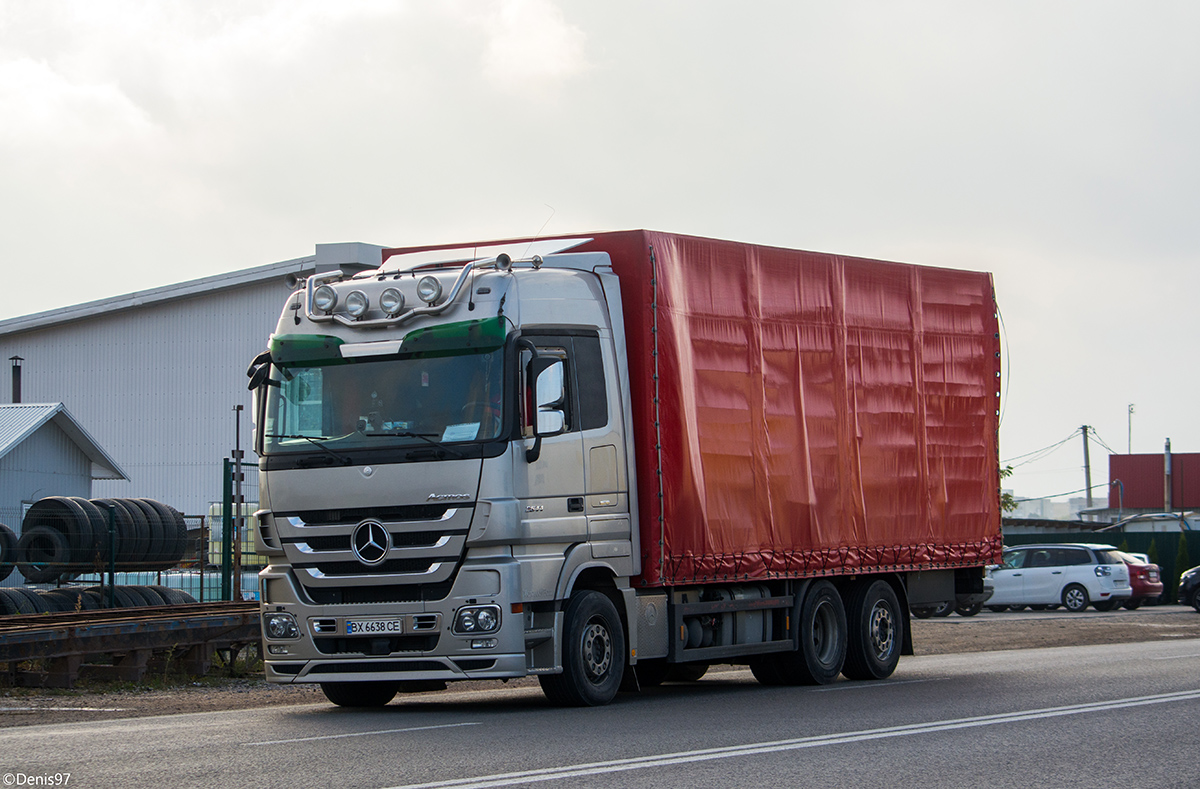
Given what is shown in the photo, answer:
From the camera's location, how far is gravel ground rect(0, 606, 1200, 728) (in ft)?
43.0

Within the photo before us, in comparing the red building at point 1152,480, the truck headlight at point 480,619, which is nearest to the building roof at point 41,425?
the truck headlight at point 480,619

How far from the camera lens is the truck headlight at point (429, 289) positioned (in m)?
11.9

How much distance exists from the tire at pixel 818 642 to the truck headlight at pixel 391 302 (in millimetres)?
5257

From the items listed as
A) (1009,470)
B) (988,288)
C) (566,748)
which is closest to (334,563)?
(566,748)

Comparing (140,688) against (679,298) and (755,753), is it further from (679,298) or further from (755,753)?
(755,753)

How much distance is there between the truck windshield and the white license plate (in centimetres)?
135

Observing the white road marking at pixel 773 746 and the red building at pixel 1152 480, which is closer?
the white road marking at pixel 773 746

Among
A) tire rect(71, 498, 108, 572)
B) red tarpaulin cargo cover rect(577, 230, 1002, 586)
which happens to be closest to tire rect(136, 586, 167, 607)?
tire rect(71, 498, 108, 572)

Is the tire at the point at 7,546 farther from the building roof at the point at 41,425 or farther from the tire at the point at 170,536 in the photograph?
the building roof at the point at 41,425

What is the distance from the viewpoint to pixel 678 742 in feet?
31.3

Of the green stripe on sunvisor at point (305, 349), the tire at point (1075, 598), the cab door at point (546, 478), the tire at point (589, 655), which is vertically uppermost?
the green stripe on sunvisor at point (305, 349)

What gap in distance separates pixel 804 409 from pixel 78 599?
1087 centimetres

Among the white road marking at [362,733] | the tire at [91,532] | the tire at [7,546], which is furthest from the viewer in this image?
the tire at [7,546]

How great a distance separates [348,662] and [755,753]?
4.06m
